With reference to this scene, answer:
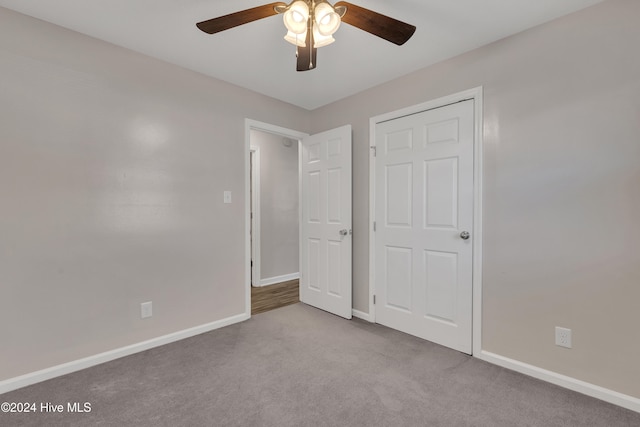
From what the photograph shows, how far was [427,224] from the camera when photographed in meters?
2.49

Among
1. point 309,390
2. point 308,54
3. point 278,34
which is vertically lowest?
point 309,390

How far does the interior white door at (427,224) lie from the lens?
7.49 feet

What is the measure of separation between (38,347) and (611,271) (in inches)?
143

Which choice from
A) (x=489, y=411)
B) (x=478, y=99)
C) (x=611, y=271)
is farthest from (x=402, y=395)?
(x=478, y=99)

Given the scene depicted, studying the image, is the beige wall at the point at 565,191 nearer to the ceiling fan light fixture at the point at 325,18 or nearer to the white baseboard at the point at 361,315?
the white baseboard at the point at 361,315

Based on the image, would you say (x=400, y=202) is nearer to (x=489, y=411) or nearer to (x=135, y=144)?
(x=489, y=411)

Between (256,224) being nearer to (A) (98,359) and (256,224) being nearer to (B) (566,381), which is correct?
(A) (98,359)

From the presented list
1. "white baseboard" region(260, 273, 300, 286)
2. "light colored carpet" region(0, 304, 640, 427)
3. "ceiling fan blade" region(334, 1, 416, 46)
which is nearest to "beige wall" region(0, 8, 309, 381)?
"light colored carpet" region(0, 304, 640, 427)

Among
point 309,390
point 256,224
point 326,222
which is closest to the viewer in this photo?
point 309,390

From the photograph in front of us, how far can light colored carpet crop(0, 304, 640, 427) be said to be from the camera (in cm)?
156

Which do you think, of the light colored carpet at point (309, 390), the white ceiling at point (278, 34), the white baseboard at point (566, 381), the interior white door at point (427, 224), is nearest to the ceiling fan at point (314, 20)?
the white ceiling at point (278, 34)

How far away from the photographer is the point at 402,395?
1.76 metres

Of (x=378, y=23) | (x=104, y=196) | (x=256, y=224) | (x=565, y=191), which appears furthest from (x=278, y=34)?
(x=256, y=224)

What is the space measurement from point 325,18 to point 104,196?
1983 millimetres
